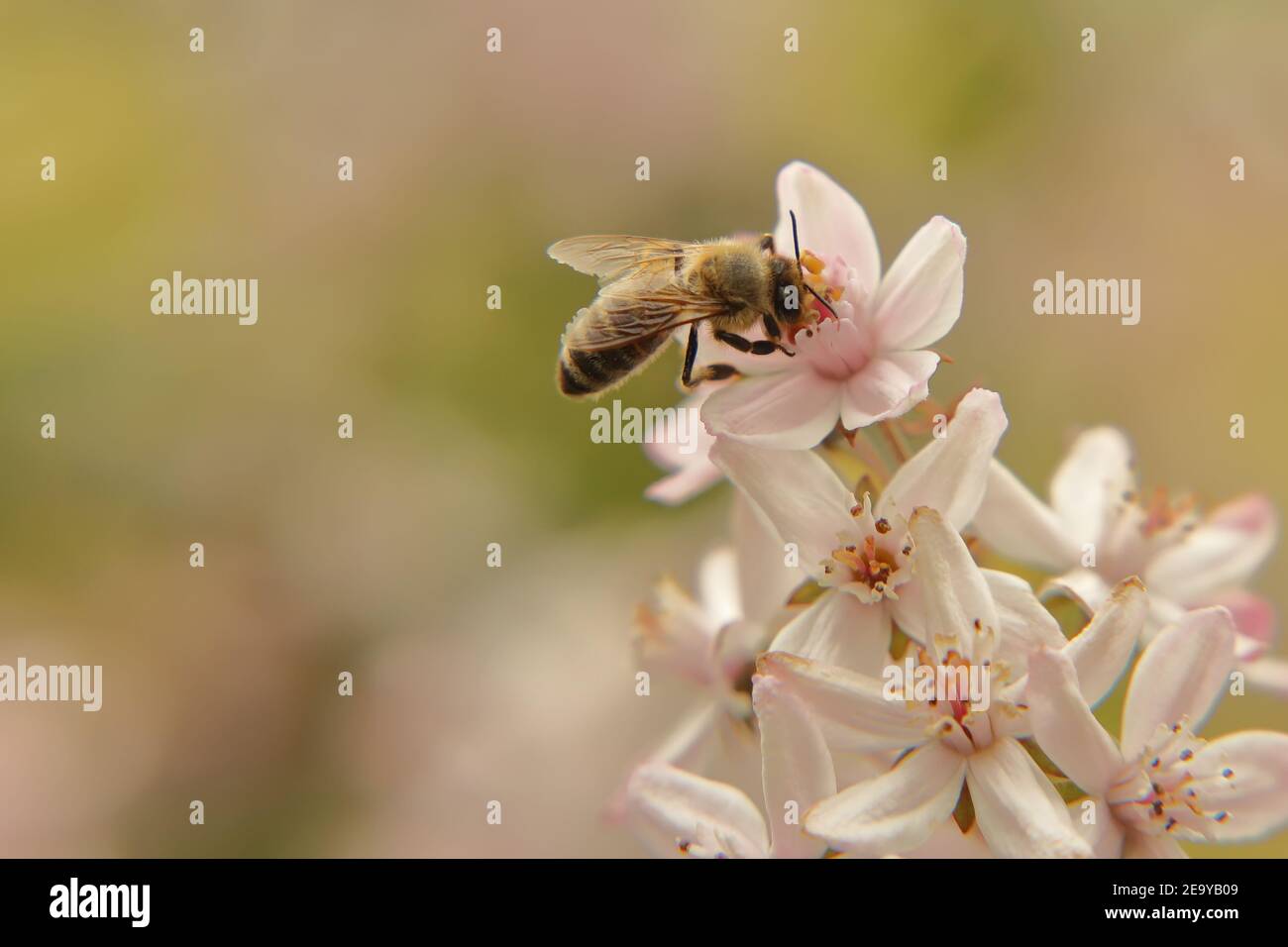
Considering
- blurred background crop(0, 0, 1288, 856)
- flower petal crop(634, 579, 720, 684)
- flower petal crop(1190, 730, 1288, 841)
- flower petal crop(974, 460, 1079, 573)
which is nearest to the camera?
flower petal crop(1190, 730, 1288, 841)

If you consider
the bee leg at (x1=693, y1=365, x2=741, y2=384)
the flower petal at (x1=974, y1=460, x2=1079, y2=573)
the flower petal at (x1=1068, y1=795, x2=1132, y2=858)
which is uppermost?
the bee leg at (x1=693, y1=365, x2=741, y2=384)

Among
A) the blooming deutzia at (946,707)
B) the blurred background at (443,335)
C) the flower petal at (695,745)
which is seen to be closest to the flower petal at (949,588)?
the blooming deutzia at (946,707)

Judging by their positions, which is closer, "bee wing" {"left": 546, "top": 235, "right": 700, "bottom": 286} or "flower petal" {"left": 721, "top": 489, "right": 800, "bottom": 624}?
"flower petal" {"left": 721, "top": 489, "right": 800, "bottom": 624}

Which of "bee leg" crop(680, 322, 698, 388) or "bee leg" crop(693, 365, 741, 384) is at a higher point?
"bee leg" crop(680, 322, 698, 388)

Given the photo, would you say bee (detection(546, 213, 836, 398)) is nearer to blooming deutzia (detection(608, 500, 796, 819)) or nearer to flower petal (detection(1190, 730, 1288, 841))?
blooming deutzia (detection(608, 500, 796, 819))

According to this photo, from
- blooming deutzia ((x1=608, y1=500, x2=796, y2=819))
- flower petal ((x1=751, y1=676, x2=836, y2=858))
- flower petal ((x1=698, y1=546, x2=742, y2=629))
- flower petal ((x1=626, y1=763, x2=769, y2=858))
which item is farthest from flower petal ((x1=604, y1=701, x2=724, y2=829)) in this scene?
flower petal ((x1=751, y1=676, x2=836, y2=858))

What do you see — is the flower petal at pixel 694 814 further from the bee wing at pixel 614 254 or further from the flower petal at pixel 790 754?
the bee wing at pixel 614 254
